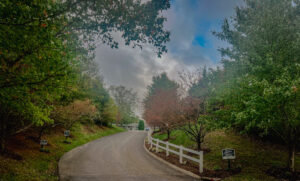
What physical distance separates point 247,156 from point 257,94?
6.03 m

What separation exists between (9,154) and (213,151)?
12194 millimetres

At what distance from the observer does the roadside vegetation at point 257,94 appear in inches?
257

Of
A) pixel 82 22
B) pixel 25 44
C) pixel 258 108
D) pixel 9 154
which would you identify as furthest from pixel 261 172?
pixel 9 154

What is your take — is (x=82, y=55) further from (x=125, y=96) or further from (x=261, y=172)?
(x=125, y=96)

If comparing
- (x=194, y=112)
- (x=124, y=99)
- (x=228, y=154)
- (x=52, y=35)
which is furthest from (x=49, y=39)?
(x=124, y=99)

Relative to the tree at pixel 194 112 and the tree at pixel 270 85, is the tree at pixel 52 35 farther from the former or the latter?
the tree at pixel 194 112

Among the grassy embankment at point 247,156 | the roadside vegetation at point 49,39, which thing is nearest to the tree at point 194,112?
the grassy embankment at point 247,156

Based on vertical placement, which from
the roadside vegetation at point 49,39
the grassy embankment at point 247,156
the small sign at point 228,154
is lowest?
the grassy embankment at point 247,156

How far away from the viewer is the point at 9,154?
8844mm

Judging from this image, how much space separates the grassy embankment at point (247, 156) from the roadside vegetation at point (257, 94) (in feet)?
0.15

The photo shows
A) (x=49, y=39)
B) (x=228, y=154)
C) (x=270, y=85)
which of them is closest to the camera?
(x=49, y=39)

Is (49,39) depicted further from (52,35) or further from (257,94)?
(257,94)

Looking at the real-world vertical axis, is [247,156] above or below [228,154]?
below

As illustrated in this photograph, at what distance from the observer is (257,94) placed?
256 inches
